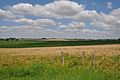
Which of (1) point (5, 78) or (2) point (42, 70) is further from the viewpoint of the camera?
(2) point (42, 70)

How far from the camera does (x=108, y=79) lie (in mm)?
14398

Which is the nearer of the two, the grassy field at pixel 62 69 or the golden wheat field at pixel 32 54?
the grassy field at pixel 62 69

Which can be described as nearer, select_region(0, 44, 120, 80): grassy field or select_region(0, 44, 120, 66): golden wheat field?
select_region(0, 44, 120, 80): grassy field

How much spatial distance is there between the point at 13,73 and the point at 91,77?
604 cm

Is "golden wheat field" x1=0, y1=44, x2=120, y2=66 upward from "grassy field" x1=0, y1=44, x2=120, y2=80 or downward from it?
downward

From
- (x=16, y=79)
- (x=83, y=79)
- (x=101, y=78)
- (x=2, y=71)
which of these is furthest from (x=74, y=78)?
(x=2, y=71)

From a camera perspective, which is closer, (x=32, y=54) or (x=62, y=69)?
(x=62, y=69)

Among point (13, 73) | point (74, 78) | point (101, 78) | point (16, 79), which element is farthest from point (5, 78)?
point (101, 78)

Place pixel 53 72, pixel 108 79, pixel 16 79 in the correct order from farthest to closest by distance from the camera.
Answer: pixel 53 72
pixel 16 79
pixel 108 79

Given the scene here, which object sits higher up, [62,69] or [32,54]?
[62,69]

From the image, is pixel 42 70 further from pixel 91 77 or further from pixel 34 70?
pixel 91 77

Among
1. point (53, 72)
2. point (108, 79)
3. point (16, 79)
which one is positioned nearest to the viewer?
point (108, 79)

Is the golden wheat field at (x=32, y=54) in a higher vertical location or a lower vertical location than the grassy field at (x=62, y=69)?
lower

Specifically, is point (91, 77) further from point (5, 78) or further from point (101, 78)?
point (5, 78)
